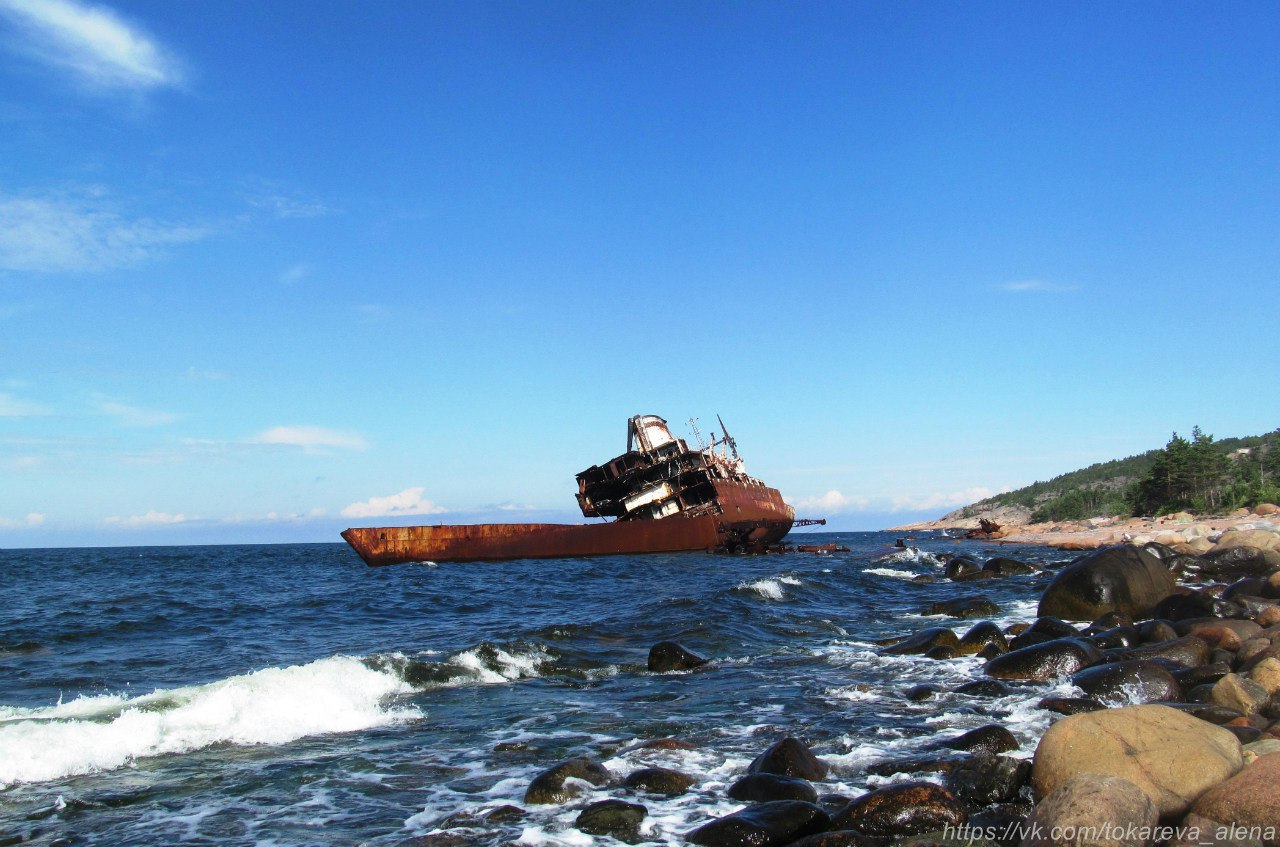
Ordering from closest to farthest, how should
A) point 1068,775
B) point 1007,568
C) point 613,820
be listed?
point 1068,775 → point 613,820 → point 1007,568

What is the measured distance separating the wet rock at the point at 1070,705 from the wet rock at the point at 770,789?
146 inches

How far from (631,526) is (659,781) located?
134ft

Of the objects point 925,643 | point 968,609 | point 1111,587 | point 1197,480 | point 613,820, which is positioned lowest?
point 968,609

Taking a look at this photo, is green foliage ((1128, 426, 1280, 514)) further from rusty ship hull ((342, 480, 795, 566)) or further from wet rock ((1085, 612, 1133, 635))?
wet rock ((1085, 612, 1133, 635))

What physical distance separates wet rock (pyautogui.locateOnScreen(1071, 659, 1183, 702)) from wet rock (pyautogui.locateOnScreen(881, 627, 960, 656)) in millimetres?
4514

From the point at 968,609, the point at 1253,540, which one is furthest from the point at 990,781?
the point at 1253,540

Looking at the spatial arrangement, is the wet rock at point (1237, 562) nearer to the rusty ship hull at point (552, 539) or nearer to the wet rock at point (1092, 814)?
the wet rock at point (1092, 814)

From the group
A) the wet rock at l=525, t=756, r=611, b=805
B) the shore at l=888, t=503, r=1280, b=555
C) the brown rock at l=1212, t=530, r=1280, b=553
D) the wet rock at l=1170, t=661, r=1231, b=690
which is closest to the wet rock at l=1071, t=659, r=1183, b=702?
the wet rock at l=1170, t=661, r=1231, b=690

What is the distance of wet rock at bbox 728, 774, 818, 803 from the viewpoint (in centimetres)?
Result: 673

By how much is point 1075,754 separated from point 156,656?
658 inches

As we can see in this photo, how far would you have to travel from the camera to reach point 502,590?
28.8m

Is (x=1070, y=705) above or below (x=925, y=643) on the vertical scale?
above

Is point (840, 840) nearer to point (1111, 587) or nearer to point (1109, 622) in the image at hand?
point (1109, 622)

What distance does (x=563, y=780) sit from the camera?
7309mm
